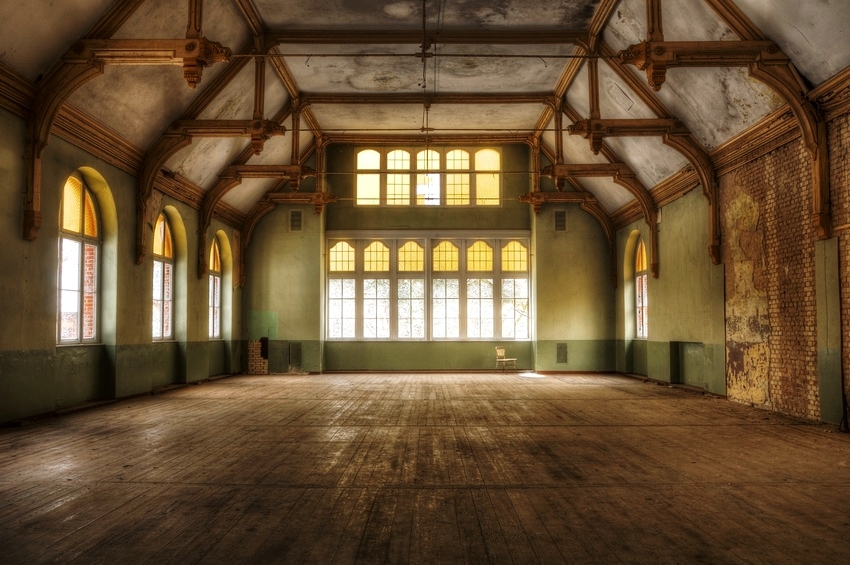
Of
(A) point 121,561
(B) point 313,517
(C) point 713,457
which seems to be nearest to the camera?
(A) point 121,561

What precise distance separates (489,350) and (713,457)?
39.5 ft

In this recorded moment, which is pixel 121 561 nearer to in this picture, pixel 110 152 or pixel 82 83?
pixel 82 83

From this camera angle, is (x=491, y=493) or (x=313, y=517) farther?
(x=491, y=493)

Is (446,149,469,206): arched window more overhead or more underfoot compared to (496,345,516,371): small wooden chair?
more overhead

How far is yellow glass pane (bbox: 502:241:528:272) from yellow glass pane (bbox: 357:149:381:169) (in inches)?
170

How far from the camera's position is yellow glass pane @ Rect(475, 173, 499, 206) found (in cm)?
1873

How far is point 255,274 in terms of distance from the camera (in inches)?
713

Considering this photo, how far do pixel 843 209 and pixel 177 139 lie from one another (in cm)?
1028

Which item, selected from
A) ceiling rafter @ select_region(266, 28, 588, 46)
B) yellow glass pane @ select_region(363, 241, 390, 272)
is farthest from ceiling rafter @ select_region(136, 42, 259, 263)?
yellow glass pane @ select_region(363, 241, 390, 272)

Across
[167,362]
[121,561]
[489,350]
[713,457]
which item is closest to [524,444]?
[713,457]

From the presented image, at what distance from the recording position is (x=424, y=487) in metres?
5.16

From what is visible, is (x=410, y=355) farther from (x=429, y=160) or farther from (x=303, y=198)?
(x=429, y=160)

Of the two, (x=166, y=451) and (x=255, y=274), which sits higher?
(x=255, y=274)

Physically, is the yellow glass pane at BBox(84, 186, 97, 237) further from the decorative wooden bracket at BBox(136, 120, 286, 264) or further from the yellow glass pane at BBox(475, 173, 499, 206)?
the yellow glass pane at BBox(475, 173, 499, 206)
